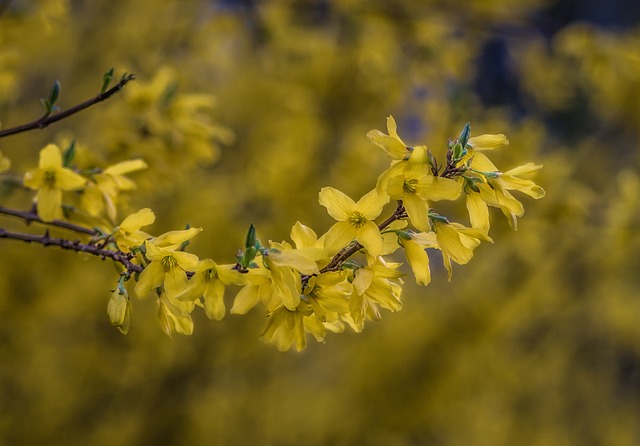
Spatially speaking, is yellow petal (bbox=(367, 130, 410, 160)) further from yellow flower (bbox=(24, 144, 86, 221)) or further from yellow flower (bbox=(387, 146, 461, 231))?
yellow flower (bbox=(24, 144, 86, 221))

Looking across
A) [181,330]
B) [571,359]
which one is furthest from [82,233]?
[571,359]

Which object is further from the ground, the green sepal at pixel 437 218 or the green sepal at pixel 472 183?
the green sepal at pixel 472 183

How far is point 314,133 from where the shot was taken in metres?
3.29

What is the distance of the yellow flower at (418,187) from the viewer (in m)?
0.92

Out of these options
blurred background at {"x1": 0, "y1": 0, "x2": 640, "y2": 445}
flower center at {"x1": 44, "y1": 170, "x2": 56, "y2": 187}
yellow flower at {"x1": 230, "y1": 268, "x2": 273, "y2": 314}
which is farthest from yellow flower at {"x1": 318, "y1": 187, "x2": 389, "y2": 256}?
blurred background at {"x1": 0, "y1": 0, "x2": 640, "y2": 445}

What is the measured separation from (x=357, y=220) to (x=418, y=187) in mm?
104

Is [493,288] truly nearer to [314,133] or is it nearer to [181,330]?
[314,133]

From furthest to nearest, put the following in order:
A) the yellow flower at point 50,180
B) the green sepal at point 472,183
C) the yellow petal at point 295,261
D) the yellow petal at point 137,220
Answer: the yellow flower at point 50,180, the yellow petal at point 137,220, the green sepal at point 472,183, the yellow petal at point 295,261

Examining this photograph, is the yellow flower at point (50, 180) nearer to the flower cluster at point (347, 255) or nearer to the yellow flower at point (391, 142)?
the flower cluster at point (347, 255)

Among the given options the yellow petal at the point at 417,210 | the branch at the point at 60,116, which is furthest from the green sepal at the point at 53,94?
the yellow petal at the point at 417,210

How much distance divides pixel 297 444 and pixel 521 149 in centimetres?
240

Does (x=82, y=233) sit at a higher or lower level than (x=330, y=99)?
lower

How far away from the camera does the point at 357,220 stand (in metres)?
0.96

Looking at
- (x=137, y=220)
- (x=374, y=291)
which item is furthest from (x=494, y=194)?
(x=137, y=220)
